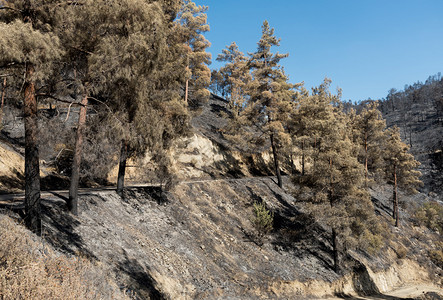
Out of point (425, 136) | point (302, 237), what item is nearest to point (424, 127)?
point (425, 136)

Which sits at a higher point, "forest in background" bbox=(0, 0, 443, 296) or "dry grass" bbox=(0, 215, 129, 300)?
"forest in background" bbox=(0, 0, 443, 296)

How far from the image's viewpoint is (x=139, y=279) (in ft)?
33.6

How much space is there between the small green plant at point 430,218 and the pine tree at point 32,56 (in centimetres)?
4444

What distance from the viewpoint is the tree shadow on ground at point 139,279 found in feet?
31.9

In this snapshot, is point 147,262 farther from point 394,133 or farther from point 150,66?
point 394,133

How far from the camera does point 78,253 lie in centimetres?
927

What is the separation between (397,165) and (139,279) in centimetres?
3626

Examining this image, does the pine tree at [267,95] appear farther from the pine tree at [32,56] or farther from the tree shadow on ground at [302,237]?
the pine tree at [32,56]

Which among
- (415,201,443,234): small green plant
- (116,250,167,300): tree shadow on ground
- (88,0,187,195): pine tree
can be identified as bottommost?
(415,201,443,234): small green plant

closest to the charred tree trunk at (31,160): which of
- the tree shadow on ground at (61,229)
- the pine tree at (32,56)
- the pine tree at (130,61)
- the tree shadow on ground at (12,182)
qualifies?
the pine tree at (32,56)

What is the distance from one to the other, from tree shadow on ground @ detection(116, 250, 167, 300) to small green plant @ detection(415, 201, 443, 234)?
4034cm

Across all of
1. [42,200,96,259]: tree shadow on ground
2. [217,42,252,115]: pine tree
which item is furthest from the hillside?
[217,42,252,115]: pine tree

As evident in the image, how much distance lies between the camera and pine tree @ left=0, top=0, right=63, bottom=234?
25.5 feet

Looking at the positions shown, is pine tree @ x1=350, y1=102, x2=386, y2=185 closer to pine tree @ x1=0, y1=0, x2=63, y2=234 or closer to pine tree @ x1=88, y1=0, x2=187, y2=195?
pine tree @ x1=88, y1=0, x2=187, y2=195
